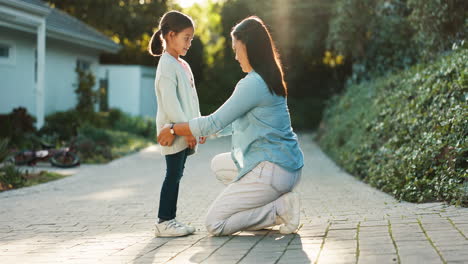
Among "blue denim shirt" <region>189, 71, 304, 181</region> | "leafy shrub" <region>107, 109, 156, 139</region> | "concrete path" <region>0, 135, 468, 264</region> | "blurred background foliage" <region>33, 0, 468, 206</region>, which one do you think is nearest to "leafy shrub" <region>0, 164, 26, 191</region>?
"concrete path" <region>0, 135, 468, 264</region>

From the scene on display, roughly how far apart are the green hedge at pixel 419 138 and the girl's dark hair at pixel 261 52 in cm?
222

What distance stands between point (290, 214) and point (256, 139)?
69cm

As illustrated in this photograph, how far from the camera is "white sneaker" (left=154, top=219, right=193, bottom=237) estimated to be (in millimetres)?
5332

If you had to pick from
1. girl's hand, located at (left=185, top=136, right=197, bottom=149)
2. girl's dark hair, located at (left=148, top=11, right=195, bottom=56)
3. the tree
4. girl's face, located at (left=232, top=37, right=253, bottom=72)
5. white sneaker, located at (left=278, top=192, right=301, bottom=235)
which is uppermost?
the tree

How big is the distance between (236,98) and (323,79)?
973 inches

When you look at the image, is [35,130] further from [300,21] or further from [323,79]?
[323,79]

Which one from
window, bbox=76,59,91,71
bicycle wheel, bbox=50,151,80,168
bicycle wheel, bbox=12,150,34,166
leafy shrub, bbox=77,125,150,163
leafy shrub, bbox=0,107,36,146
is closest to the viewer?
bicycle wheel, bbox=12,150,34,166

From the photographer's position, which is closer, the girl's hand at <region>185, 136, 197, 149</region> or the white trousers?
the white trousers

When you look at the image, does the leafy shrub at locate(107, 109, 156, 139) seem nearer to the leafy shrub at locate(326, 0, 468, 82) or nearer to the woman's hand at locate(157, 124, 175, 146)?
the leafy shrub at locate(326, 0, 468, 82)

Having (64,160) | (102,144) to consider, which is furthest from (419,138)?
(102,144)

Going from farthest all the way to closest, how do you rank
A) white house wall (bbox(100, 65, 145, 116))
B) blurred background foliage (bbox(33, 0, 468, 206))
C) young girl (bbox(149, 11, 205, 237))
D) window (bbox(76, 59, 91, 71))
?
white house wall (bbox(100, 65, 145, 116)), window (bbox(76, 59, 91, 71)), blurred background foliage (bbox(33, 0, 468, 206)), young girl (bbox(149, 11, 205, 237))

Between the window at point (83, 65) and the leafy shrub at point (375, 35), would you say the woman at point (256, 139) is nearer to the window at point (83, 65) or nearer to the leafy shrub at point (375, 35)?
the leafy shrub at point (375, 35)

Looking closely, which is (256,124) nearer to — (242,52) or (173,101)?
(242,52)

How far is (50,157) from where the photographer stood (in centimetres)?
1220
